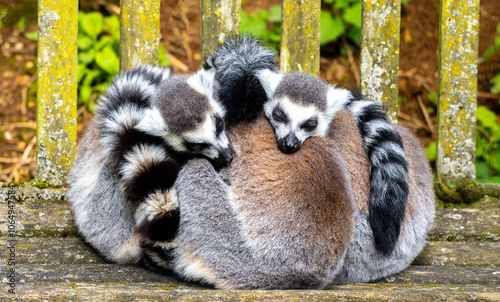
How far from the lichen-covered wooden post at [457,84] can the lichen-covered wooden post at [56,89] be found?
240 cm

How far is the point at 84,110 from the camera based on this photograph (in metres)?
5.44

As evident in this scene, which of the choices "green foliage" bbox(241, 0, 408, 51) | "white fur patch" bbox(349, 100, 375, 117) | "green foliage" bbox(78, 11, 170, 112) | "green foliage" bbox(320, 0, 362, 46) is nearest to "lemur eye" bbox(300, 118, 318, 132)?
"white fur patch" bbox(349, 100, 375, 117)

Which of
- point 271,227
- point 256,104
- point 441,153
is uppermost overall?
point 256,104

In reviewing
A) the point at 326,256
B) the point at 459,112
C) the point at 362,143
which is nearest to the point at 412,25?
the point at 459,112

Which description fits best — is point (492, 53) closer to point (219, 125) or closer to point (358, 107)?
point (358, 107)

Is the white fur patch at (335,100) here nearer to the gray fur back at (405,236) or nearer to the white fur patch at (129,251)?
the gray fur back at (405,236)

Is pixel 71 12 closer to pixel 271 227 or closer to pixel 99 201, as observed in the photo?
pixel 99 201

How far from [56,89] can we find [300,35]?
1.61 meters

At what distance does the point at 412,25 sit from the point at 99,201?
4.37 metres

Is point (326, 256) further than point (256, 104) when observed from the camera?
No

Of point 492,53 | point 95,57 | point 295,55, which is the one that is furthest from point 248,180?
point 492,53

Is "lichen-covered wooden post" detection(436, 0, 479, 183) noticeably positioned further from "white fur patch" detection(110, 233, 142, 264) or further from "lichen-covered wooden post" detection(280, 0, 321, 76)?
"white fur patch" detection(110, 233, 142, 264)

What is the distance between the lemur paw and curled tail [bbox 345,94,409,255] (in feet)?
3.13

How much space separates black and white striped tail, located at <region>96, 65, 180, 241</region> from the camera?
244cm
